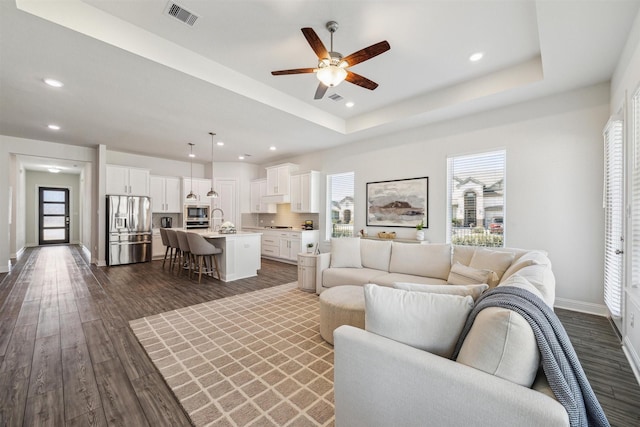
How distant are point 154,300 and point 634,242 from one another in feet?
17.8

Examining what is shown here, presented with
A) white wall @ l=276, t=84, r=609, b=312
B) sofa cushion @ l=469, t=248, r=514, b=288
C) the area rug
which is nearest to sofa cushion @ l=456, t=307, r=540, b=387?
the area rug

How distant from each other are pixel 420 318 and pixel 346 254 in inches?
107

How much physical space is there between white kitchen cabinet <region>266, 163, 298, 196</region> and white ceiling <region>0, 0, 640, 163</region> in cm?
240

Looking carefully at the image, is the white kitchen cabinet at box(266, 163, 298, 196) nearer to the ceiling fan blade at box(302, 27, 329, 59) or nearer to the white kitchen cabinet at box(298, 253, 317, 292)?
the white kitchen cabinet at box(298, 253, 317, 292)

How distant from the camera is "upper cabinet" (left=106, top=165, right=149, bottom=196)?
654 cm

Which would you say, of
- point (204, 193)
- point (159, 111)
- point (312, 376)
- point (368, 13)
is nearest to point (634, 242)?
point (312, 376)

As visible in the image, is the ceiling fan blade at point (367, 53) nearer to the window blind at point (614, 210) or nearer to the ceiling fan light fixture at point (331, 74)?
the ceiling fan light fixture at point (331, 74)

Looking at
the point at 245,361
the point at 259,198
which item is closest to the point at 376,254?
the point at 245,361

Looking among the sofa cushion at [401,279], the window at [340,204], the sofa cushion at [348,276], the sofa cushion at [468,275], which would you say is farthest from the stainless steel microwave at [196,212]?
the sofa cushion at [468,275]

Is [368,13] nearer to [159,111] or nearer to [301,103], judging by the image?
[301,103]

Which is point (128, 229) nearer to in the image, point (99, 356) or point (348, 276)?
A: point (99, 356)

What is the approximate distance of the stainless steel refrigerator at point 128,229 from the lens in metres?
6.36

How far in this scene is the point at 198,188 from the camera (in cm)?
813

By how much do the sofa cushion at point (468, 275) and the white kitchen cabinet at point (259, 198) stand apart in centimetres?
608
